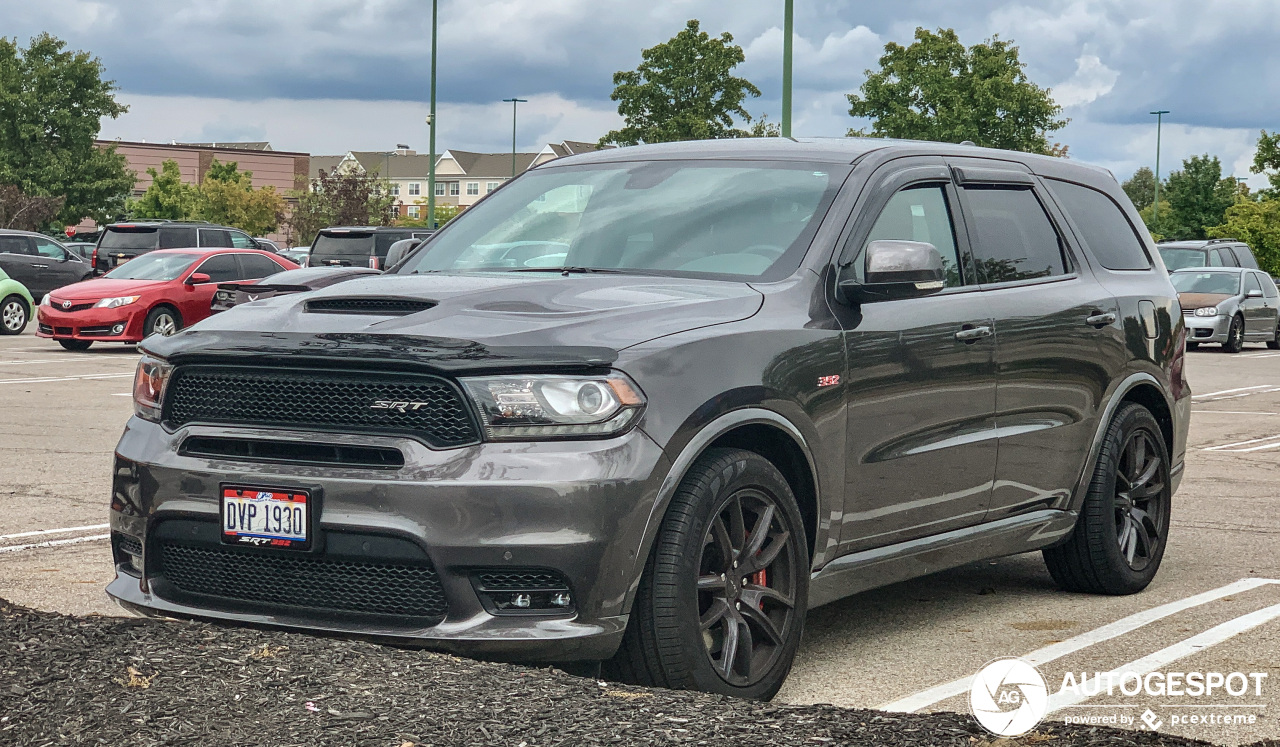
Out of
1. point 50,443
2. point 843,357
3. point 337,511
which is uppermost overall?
point 843,357

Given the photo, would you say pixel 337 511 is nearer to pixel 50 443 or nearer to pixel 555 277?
pixel 555 277

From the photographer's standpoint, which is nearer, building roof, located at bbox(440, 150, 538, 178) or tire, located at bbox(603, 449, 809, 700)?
tire, located at bbox(603, 449, 809, 700)

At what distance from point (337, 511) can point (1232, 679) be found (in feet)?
9.48

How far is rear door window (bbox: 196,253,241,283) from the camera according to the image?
23.7 meters

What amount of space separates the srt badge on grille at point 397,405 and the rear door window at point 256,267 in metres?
20.6

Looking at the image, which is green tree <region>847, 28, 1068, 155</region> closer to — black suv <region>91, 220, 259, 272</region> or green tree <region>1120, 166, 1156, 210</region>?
black suv <region>91, 220, 259, 272</region>

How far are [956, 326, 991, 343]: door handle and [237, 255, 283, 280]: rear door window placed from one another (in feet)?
64.9

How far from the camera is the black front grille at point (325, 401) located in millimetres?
4121

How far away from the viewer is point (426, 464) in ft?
13.4

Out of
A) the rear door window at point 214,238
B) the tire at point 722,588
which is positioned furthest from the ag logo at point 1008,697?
the rear door window at point 214,238

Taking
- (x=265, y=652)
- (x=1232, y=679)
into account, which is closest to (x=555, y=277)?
(x=265, y=652)

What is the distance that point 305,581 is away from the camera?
4289mm

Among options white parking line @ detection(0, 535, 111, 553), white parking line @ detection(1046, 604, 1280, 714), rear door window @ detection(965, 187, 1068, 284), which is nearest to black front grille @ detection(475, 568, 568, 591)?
white parking line @ detection(1046, 604, 1280, 714)

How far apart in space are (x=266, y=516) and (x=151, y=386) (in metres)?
0.72
